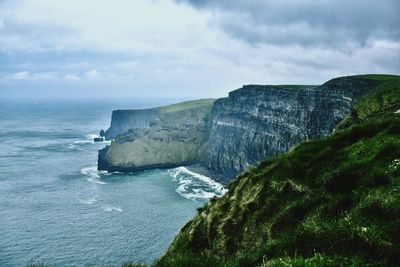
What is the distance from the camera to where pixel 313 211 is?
43.3ft

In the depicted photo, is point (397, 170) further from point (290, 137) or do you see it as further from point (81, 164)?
point (81, 164)

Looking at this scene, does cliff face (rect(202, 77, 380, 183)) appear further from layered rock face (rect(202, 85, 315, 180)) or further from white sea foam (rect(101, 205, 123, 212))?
white sea foam (rect(101, 205, 123, 212))

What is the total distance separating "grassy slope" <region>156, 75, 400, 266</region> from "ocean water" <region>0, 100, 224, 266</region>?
44.6 meters

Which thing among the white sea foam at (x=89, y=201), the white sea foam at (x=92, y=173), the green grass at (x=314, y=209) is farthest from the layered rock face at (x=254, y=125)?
the green grass at (x=314, y=209)

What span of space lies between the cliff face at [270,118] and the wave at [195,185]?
10.9m

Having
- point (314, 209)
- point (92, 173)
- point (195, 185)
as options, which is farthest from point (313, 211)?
point (92, 173)

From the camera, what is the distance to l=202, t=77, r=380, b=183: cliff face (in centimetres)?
11350

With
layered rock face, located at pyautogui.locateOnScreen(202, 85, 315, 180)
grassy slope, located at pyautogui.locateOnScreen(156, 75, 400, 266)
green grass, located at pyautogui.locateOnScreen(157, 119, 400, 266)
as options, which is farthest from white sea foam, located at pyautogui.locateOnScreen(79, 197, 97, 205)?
green grass, located at pyautogui.locateOnScreen(157, 119, 400, 266)

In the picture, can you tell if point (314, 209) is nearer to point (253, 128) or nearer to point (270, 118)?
point (270, 118)

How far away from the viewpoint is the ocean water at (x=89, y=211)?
77.1 m

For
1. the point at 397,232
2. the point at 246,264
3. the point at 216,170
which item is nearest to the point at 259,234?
the point at 246,264

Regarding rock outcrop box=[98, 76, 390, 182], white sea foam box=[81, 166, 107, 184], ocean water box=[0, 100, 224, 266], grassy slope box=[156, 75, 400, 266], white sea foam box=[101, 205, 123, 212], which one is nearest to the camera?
grassy slope box=[156, 75, 400, 266]

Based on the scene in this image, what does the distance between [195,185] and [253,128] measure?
1452 inches

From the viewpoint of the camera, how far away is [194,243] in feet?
59.3
